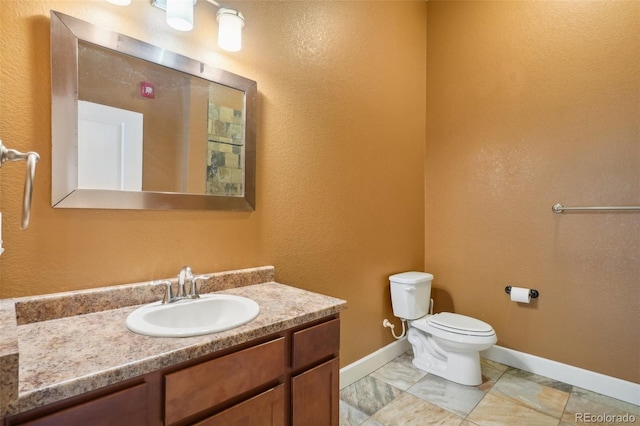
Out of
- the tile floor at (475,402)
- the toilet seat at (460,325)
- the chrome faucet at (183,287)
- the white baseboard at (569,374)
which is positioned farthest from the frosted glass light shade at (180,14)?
the white baseboard at (569,374)

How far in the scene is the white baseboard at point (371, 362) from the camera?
6.69 feet

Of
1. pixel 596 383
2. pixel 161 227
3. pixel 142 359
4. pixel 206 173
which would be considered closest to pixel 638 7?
pixel 596 383

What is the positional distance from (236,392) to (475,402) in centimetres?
160

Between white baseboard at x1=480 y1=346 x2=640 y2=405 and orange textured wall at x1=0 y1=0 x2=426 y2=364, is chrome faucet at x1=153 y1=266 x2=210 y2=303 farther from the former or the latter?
white baseboard at x1=480 y1=346 x2=640 y2=405

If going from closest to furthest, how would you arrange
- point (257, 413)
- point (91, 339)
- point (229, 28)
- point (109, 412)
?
point (109, 412)
point (91, 339)
point (257, 413)
point (229, 28)

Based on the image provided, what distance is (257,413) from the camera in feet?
3.20

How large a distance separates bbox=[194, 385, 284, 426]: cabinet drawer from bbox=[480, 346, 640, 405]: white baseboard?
200 centimetres

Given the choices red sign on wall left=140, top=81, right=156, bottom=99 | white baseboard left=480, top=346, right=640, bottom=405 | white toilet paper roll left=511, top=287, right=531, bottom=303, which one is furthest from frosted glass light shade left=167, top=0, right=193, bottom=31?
white baseboard left=480, top=346, right=640, bottom=405

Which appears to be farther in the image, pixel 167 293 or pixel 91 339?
pixel 167 293

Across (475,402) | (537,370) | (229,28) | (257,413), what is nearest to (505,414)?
(475,402)

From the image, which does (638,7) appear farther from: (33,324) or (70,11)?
(33,324)

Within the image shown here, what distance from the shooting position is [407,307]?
2271mm

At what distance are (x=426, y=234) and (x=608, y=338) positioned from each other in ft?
4.29

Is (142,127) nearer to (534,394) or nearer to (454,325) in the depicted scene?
(454,325)
